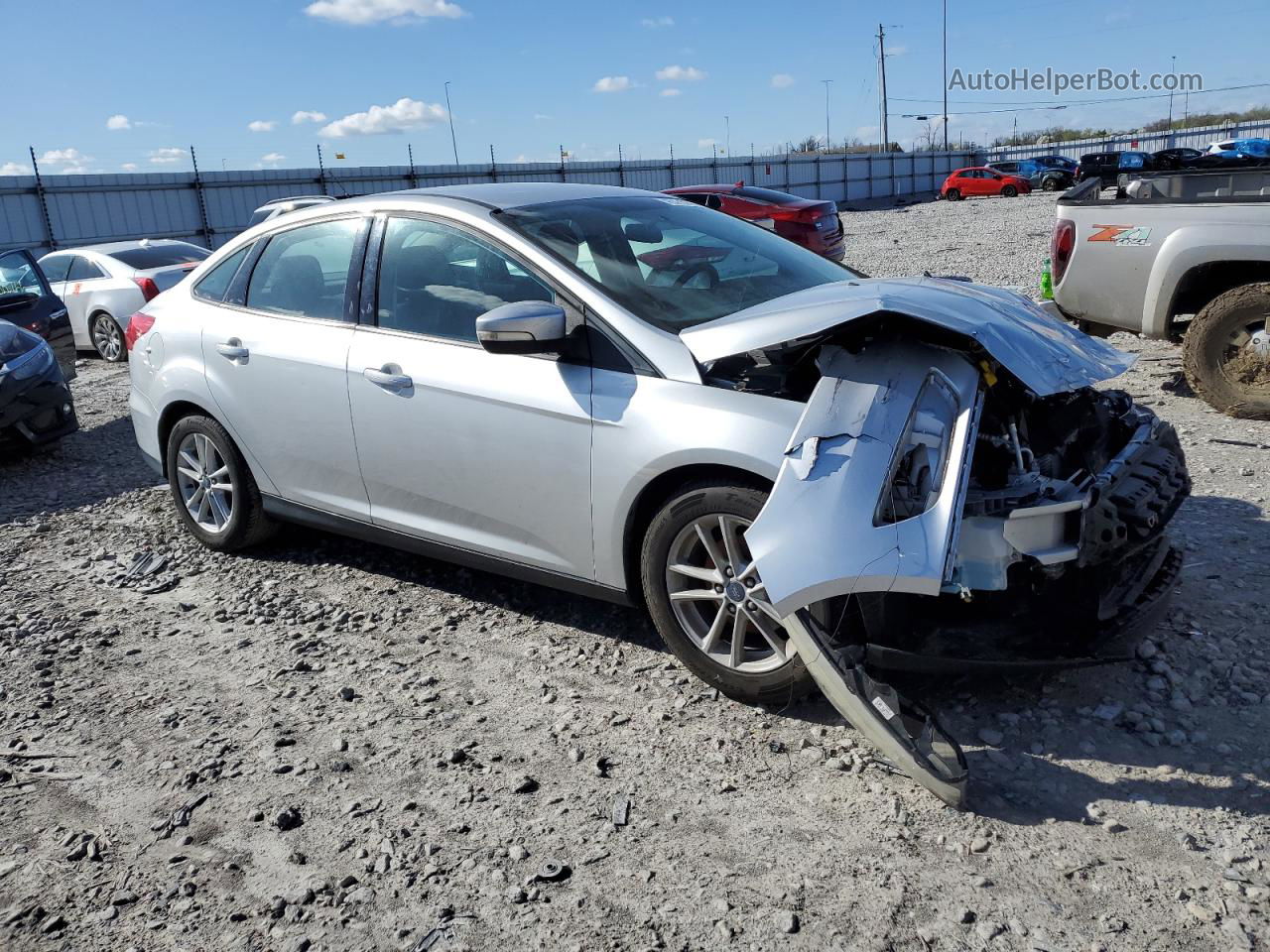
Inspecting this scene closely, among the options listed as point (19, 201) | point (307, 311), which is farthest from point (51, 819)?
point (19, 201)

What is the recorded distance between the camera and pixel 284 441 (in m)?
4.71

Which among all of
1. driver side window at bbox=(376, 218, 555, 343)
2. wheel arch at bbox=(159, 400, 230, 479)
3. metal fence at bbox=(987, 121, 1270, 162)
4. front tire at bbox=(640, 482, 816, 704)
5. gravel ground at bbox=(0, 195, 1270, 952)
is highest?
metal fence at bbox=(987, 121, 1270, 162)

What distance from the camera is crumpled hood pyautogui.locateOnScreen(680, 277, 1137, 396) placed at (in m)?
3.13

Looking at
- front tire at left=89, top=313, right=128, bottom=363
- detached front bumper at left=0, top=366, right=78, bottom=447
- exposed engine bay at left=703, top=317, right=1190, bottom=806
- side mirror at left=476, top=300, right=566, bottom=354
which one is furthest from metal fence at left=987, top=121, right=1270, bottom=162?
side mirror at left=476, top=300, right=566, bottom=354

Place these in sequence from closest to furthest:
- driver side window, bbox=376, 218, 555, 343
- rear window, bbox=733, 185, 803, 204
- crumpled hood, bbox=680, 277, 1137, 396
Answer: crumpled hood, bbox=680, 277, 1137, 396 < driver side window, bbox=376, 218, 555, 343 < rear window, bbox=733, 185, 803, 204

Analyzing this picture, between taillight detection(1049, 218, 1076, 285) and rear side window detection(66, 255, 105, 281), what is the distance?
11015mm

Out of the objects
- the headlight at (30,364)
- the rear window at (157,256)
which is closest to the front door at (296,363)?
the headlight at (30,364)

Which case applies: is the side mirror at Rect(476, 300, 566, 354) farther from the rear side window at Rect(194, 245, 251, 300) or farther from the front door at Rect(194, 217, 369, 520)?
the rear side window at Rect(194, 245, 251, 300)

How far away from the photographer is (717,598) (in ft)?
11.3

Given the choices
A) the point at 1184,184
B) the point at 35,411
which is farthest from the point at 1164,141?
the point at 35,411

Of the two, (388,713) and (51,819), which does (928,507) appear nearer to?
(388,713)

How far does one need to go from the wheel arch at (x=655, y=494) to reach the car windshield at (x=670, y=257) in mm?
536

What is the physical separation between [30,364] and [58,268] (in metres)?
6.38

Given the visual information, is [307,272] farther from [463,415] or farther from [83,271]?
[83,271]
